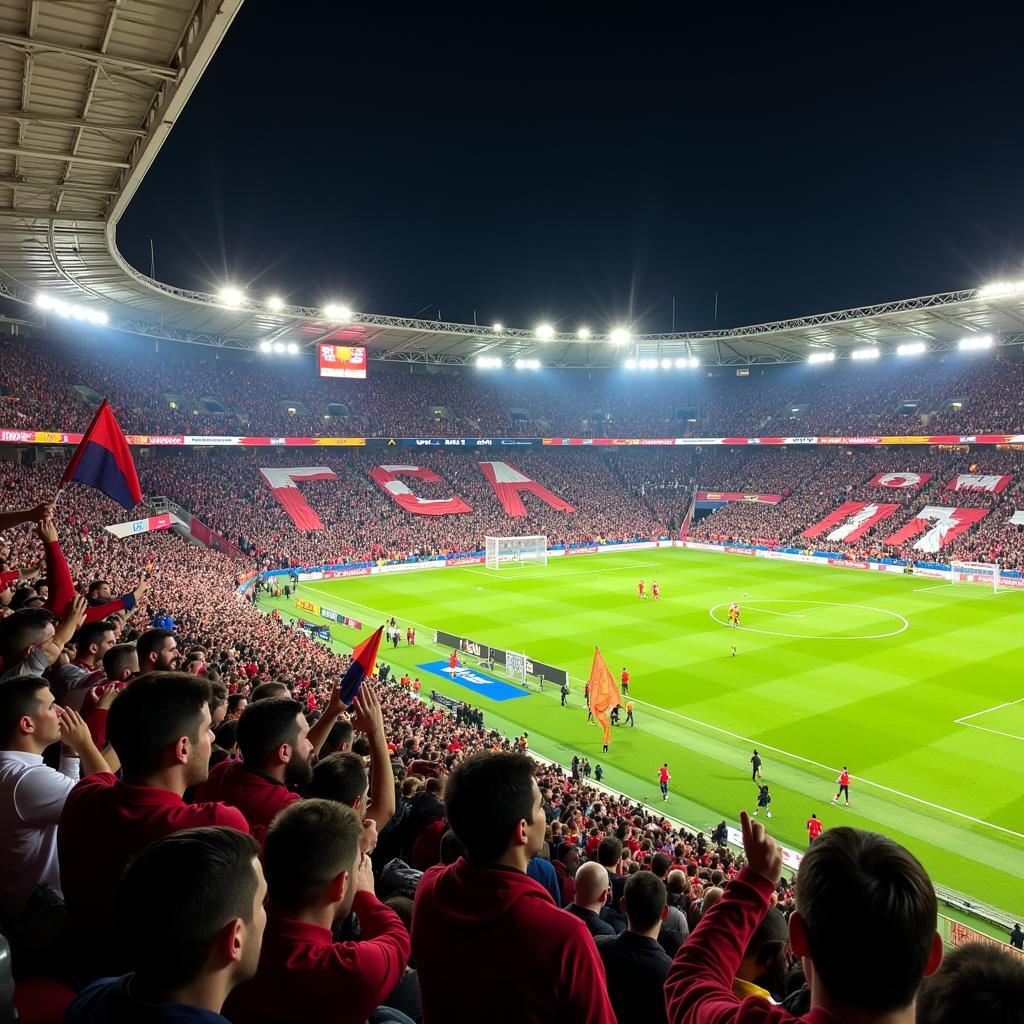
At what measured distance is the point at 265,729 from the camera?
4.46 metres

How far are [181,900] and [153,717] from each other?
1.64 metres

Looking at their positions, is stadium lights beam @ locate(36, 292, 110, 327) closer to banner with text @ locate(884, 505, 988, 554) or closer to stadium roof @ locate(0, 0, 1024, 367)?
stadium roof @ locate(0, 0, 1024, 367)

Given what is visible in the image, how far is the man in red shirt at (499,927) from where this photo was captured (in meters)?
2.63

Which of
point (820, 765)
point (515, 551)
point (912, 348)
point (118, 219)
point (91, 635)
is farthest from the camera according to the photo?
point (912, 348)

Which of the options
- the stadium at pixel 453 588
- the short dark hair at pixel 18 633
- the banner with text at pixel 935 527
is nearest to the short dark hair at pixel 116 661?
the stadium at pixel 453 588

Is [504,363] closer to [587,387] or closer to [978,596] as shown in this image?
[587,387]

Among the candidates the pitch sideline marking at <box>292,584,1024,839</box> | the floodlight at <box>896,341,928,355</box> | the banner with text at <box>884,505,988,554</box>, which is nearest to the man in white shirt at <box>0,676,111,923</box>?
the pitch sideline marking at <box>292,584,1024,839</box>

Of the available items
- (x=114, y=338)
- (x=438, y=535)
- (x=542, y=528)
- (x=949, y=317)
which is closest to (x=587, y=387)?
(x=542, y=528)

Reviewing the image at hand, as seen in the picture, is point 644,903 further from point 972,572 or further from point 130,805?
point 972,572

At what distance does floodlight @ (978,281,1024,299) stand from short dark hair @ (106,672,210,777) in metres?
52.6

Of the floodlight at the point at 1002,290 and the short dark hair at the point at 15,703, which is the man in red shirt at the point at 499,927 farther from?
the floodlight at the point at 1002,290

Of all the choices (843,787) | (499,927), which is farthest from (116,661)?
(843,787)

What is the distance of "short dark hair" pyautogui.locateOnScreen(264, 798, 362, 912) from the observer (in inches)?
115

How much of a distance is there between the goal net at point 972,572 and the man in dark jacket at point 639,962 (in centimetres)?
5218
